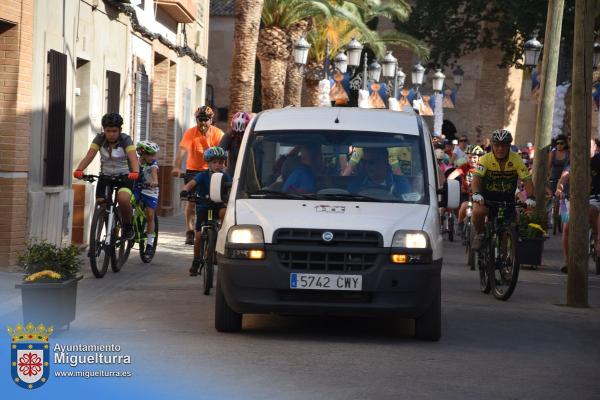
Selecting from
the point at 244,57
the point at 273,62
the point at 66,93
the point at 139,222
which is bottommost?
the point at 139,222

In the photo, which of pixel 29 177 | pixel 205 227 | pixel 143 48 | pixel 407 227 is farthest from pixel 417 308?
pixel 143 48

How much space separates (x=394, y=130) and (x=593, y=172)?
7609mm

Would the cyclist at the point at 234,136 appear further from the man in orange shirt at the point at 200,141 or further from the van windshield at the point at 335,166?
the van windshield at the point at 335,166

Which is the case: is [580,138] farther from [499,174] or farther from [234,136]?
[234,136]

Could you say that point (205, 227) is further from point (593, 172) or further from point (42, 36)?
point (593, 172)

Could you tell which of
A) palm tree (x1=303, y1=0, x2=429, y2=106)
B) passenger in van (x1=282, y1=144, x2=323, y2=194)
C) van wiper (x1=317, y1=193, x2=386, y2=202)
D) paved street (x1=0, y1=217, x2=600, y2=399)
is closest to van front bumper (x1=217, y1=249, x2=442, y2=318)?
paved street (x1=0, y1=217, x2=600, y2=399)

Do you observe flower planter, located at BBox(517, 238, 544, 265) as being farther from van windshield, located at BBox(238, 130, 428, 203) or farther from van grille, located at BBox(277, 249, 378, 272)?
van grille, located at BBox(277, 249, 378, 272)

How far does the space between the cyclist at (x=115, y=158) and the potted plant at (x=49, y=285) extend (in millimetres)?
5587

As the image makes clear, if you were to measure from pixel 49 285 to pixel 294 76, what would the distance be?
1399 inches

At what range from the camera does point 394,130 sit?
1238 centimetres

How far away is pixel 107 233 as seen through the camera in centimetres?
1631

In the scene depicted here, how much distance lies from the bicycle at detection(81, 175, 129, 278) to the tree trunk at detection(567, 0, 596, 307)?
16.3ft

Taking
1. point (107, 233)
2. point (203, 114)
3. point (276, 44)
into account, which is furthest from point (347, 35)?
point (107, 233)

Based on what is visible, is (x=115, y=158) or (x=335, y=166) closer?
(x=335, y=166)
